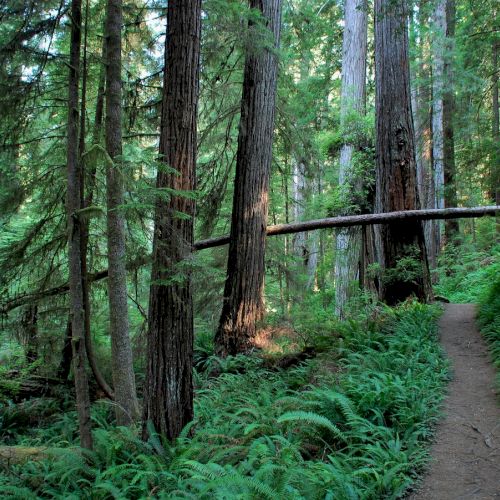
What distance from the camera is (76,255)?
5.00m

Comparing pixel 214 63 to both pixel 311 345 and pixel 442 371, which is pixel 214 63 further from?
pixel 442 371

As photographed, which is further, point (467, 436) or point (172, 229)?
point (172, 229)

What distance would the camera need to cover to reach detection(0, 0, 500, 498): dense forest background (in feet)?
16.0

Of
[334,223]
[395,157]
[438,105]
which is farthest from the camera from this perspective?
[438,105]

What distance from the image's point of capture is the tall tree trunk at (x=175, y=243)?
4.85m

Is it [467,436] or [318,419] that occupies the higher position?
[318,419]

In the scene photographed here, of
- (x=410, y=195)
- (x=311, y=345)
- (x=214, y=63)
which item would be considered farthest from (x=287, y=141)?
(x=311, y=345)

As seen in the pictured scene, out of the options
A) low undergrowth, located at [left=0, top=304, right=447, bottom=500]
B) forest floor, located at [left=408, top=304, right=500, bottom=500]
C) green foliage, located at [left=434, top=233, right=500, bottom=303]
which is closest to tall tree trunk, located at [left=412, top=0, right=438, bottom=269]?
green foliage, located at [left=434, top=233, right=500, bottom=303]

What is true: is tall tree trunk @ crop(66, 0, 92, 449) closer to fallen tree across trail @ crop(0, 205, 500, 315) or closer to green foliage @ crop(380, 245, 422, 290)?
fallen tree across trail @ crop(0, 205, 500, 315)

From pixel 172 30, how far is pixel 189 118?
3.43 ft

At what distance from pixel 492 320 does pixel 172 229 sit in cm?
523

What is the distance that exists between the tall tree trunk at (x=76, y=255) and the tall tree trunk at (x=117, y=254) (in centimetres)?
78

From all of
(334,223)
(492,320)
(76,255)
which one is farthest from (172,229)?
(492,320)

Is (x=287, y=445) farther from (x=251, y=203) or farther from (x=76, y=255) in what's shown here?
(x=251, y=203)
